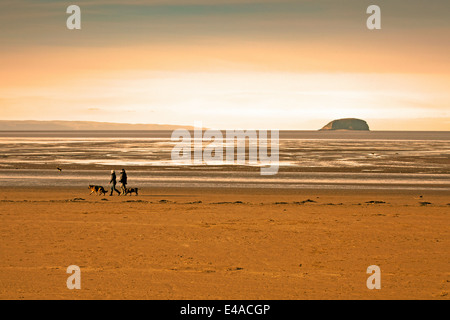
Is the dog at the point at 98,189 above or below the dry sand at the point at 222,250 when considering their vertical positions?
above

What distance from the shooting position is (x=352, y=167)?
1783 inches

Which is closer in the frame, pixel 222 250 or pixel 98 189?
pixel 222 250

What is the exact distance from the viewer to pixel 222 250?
43.2ft

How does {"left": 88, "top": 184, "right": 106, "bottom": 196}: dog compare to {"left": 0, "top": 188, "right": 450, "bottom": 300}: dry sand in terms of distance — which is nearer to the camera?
{"left": 0, "top": 188, "right": 450, "bottom": 300}: dry sand

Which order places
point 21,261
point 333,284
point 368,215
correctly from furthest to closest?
point 368,215
point 21,261
point 333,284

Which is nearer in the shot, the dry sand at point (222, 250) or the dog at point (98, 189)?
the dry sand at point (222, 250)

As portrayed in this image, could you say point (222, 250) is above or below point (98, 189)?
below

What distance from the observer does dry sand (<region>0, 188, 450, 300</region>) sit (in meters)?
9.83

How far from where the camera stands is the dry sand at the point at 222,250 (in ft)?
32.2

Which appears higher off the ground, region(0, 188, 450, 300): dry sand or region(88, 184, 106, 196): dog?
region(88, 184, 106, 196): dog
